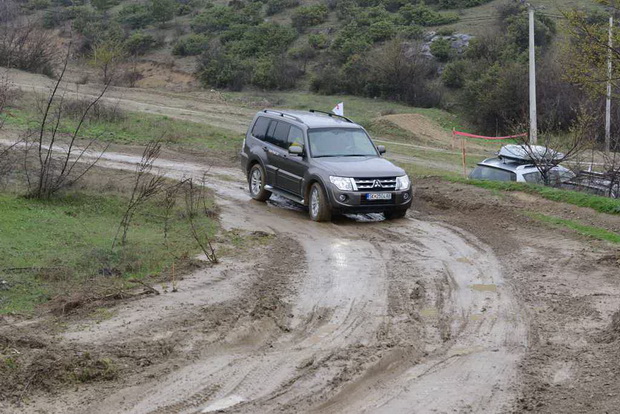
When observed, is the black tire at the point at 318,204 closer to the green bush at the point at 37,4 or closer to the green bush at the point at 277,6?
the green bush at the point at 277,6

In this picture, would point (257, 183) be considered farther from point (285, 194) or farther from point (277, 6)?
point (277, 6)

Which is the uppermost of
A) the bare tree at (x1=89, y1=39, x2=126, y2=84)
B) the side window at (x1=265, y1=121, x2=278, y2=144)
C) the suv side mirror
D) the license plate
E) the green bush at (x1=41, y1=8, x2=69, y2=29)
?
the green bush at (x1=41, y1=8, x2=69, y2=29)

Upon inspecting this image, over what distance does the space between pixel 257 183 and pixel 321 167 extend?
2412 millimetres

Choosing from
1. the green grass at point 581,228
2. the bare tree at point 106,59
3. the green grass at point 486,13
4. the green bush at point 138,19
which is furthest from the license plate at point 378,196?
the green bush at point 138,19

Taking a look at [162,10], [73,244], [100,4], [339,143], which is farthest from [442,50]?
[73,244]

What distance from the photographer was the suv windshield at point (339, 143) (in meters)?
16.2

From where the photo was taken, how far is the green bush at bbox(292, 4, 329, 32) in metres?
63.1

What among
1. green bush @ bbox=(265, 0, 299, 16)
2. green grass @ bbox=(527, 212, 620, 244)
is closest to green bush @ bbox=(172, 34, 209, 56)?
green bush @ bbox=(265, 0, 299, 16)

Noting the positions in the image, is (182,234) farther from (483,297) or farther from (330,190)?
(483,297)

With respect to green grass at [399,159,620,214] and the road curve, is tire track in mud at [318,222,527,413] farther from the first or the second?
green grass at [399,159,620,214]

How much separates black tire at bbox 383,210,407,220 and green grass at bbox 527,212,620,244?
2276mm

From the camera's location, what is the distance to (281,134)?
17.1 m

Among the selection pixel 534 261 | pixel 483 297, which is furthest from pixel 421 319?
pixel 534 261

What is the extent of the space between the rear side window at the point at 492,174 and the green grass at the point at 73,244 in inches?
281
